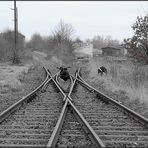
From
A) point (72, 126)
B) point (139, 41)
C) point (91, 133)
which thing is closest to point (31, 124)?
point (72, 126)

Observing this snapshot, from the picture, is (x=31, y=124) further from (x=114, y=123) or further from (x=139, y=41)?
(x=139, y=41)

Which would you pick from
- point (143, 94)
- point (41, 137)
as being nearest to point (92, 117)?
point (41, 137)

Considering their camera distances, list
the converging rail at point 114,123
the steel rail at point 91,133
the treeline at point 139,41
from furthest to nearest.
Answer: the treeline at point 139,41 → the converging rail at point 114,123 → the steel rail at point 91,133

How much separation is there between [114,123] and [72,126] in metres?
1.09

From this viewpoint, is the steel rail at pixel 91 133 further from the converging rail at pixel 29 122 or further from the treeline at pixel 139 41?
the treeline at pixel 139 41

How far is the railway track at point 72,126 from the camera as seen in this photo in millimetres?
5926

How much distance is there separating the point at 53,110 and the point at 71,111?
682mm

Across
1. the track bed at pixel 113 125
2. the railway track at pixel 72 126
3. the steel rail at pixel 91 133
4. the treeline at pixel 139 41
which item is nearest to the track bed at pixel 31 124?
the railway track at pixel 72 126

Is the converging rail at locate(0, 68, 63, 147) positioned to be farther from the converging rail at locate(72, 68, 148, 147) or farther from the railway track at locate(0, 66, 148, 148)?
the converging rail at locate(72, 68, 148, 147)

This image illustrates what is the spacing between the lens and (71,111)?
9188 mm

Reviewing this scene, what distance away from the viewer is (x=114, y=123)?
7.67 metres

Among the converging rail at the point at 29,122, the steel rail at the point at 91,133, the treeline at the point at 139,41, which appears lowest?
the converging rail at the point at 29,122

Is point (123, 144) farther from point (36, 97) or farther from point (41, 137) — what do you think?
point (36, 97)

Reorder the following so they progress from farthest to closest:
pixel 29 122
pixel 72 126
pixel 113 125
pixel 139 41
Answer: pixel 139 41
pixel 29 122
pixel 113 125
pixel 72 126
